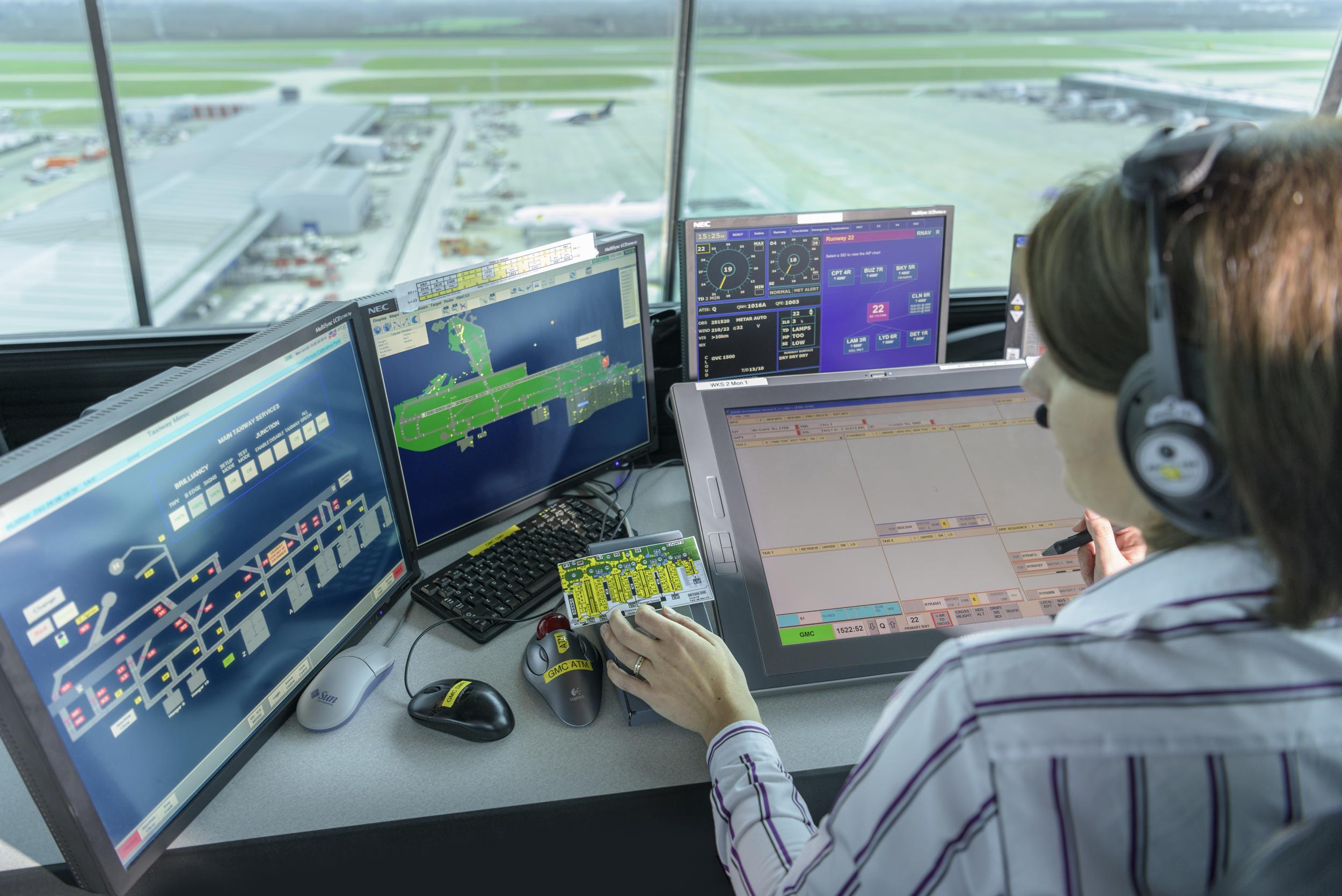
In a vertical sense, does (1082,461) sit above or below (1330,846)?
above

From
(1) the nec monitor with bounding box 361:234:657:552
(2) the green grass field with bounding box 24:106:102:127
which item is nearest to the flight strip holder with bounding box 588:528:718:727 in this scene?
(1) the nec monitor with bounding box 361:234:657:552

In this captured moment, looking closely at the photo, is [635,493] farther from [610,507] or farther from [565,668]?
[565,668]

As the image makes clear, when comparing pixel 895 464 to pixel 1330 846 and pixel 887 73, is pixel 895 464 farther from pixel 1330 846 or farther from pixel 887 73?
pixel 887 73

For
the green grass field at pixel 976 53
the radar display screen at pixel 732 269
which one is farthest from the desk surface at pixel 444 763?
the green grass field at pixel 976 53

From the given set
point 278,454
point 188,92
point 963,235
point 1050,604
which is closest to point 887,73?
point 963,235

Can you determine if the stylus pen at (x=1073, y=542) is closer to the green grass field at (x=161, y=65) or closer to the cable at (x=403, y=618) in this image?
the cable at (x=403, y=618)

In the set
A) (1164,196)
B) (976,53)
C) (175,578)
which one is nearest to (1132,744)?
(1164,196)
